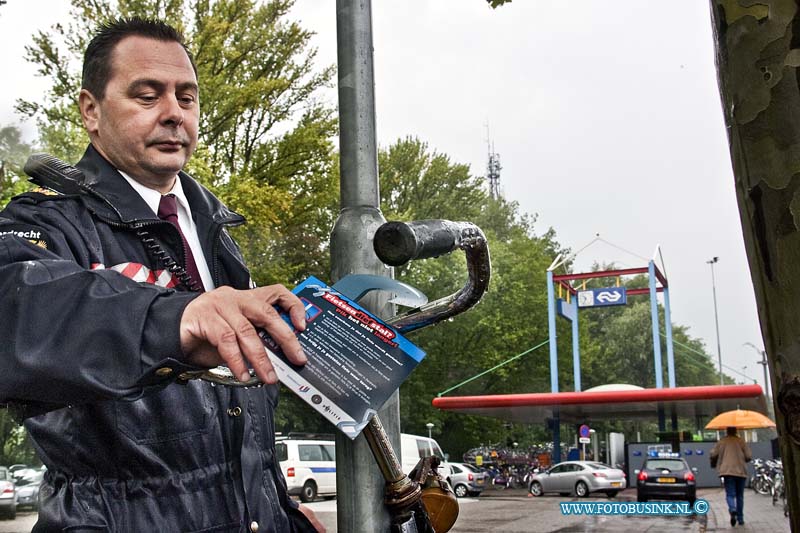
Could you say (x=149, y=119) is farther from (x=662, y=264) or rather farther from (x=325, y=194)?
(x=662, y=264)

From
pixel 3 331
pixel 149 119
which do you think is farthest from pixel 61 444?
pixel 149 119

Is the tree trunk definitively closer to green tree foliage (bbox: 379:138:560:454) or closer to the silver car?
the silver car

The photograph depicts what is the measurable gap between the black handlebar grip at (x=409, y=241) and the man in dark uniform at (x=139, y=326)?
9.6 inches

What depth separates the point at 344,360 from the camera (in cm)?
103

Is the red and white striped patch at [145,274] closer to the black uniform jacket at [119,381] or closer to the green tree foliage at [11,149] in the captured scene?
the black uniform jacket at [119,381]

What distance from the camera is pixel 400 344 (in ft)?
3.55

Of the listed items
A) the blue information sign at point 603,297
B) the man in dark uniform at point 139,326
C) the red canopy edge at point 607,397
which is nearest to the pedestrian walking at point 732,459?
the red canopy edge at point 607,397

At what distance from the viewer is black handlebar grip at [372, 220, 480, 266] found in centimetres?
124

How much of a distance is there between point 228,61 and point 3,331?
58.0ft

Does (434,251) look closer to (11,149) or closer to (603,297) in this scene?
(11,149)

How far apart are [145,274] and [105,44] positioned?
0.43 m

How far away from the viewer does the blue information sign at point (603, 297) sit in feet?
101

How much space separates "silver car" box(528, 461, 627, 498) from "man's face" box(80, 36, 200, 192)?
2604 centimetres

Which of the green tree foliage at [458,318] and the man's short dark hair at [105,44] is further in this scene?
the green tree foliage at [458,318]
